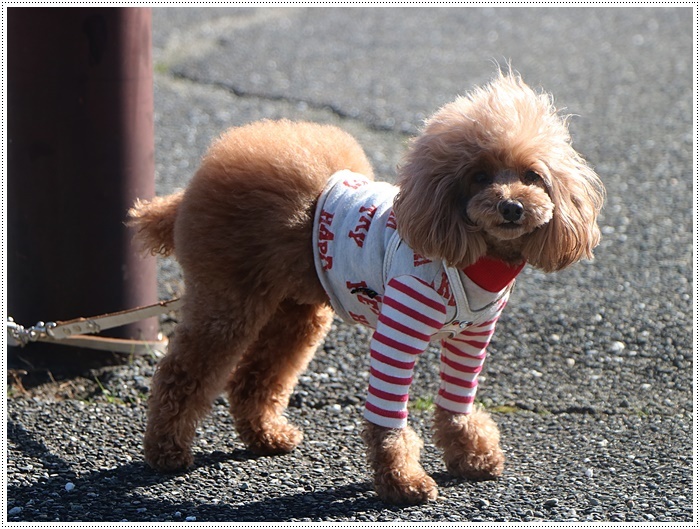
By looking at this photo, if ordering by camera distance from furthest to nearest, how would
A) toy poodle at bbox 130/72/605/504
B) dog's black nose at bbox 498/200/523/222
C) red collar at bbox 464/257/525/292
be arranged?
red collar at bbox 464/257/525/292, toy poodle at bbox 130/72/605/504, dog's black nose at bbox 498/200/523/222

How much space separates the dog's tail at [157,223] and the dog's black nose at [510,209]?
148 centimetres

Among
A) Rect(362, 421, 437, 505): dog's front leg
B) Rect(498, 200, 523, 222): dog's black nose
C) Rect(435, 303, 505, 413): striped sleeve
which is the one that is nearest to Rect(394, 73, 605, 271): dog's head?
Rect(498, 200, 523, 222): dog's black nose

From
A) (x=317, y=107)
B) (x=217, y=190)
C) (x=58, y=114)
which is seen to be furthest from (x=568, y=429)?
(x=317, y=107)

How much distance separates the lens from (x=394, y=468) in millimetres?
3459

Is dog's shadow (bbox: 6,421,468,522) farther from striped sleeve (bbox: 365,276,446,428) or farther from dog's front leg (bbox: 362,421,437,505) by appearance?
striped sleeve (bbox: 365,276,446,428)

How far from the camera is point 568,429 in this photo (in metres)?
4.20

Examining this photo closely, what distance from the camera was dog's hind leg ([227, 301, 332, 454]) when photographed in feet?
13.1

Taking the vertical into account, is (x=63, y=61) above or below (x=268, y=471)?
above

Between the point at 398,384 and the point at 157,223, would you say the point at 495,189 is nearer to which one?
the point at 398,384

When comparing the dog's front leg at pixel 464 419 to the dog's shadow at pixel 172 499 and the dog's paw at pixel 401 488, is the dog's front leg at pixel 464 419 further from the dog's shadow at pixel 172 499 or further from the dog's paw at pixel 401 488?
the dog's paw at pixel 401 488

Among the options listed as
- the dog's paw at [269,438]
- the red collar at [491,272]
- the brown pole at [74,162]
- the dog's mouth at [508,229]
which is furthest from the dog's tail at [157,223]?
the dog's mouth at [508,229]

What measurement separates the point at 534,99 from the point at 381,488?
154cm

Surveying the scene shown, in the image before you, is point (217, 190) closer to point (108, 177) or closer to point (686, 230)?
point (108, 177)

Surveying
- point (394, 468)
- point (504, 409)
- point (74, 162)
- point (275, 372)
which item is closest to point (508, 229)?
point (394, 468)
